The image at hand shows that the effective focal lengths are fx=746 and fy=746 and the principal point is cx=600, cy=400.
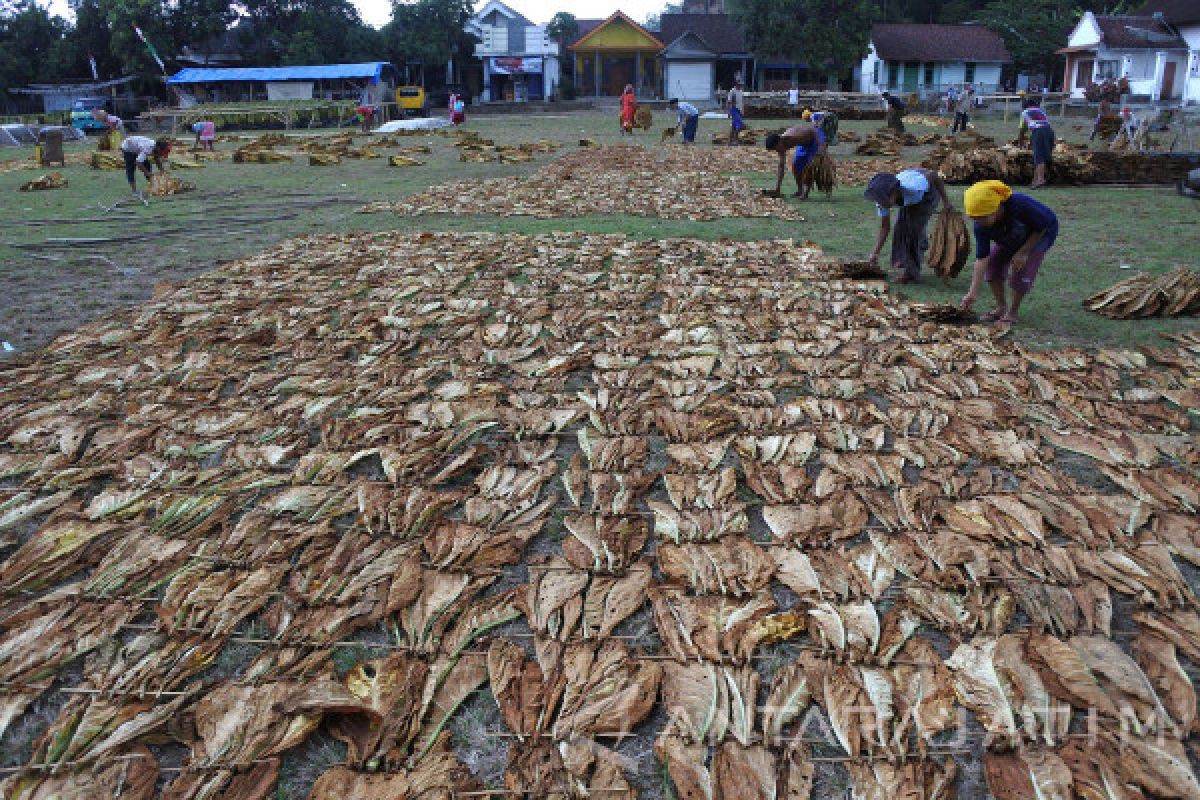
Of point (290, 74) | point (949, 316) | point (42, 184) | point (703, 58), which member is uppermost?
point (703, 58)

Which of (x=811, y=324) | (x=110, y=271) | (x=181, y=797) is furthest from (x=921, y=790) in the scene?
(x=110, y=271)

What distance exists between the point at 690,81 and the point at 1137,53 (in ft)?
70.3

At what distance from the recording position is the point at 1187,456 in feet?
11.0

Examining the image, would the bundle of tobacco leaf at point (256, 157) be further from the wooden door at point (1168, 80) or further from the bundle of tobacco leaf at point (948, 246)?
the wooden door at point (1168, 80)

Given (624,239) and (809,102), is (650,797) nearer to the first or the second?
(624,239)

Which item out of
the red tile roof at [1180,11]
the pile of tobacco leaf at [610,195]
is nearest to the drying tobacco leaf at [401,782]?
the pile of tobacco leaf at [610,195]

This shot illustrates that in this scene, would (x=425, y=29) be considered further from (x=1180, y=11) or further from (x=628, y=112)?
(x=1180, y=11)

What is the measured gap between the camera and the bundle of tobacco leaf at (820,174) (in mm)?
10625

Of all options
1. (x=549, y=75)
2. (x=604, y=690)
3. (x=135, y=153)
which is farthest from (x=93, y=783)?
(x=549, y=75)

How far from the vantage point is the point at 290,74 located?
3738 cm

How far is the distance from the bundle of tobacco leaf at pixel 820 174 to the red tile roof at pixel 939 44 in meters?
35.7

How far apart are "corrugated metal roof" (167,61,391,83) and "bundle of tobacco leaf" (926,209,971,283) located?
35.3 metres

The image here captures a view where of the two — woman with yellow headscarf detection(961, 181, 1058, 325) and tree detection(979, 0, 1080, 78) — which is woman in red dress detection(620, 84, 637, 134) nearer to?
woman with yellow headscarf detection(961, 181, 1058, 325)

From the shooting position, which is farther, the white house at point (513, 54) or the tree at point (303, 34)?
the white house at point (513, 54)
